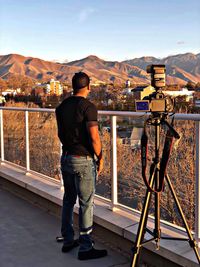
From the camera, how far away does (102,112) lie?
415cm

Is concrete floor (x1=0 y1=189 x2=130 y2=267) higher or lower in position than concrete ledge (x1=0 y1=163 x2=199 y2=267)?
lower

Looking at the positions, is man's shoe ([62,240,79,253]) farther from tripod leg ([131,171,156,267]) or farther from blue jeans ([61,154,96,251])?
tripod leg ([131,171,156,267])

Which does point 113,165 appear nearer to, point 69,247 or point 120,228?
point 120,228

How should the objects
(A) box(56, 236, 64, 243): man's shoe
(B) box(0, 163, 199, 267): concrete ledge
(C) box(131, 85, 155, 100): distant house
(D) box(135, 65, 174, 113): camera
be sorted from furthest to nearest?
(A) box(56, 236, 64, 243): man's shoe, (B) box(0, 163, 199, 267): concrete ledge, (C) box(131, 85, 155, 100): distant house, (D) box(135, 65, 174, 113): camera

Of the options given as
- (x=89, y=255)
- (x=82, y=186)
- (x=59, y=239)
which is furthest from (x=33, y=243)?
(x=82, y=186)

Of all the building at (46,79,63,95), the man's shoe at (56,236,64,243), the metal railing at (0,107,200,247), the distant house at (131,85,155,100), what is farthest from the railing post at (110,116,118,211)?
the building at (46,79,63,95)

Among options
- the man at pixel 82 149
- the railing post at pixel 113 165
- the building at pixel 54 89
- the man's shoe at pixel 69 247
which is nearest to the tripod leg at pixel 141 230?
the man at pixel 82 149

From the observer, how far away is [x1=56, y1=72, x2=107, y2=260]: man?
132 inches

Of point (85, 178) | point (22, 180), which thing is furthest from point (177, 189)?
point (22, 180)

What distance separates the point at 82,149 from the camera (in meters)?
3.45

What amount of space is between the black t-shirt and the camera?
0.65 meters

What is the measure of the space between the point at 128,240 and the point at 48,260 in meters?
0.76

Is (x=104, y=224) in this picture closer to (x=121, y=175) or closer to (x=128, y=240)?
(x=128, y=240)

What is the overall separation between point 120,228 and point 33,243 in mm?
990
